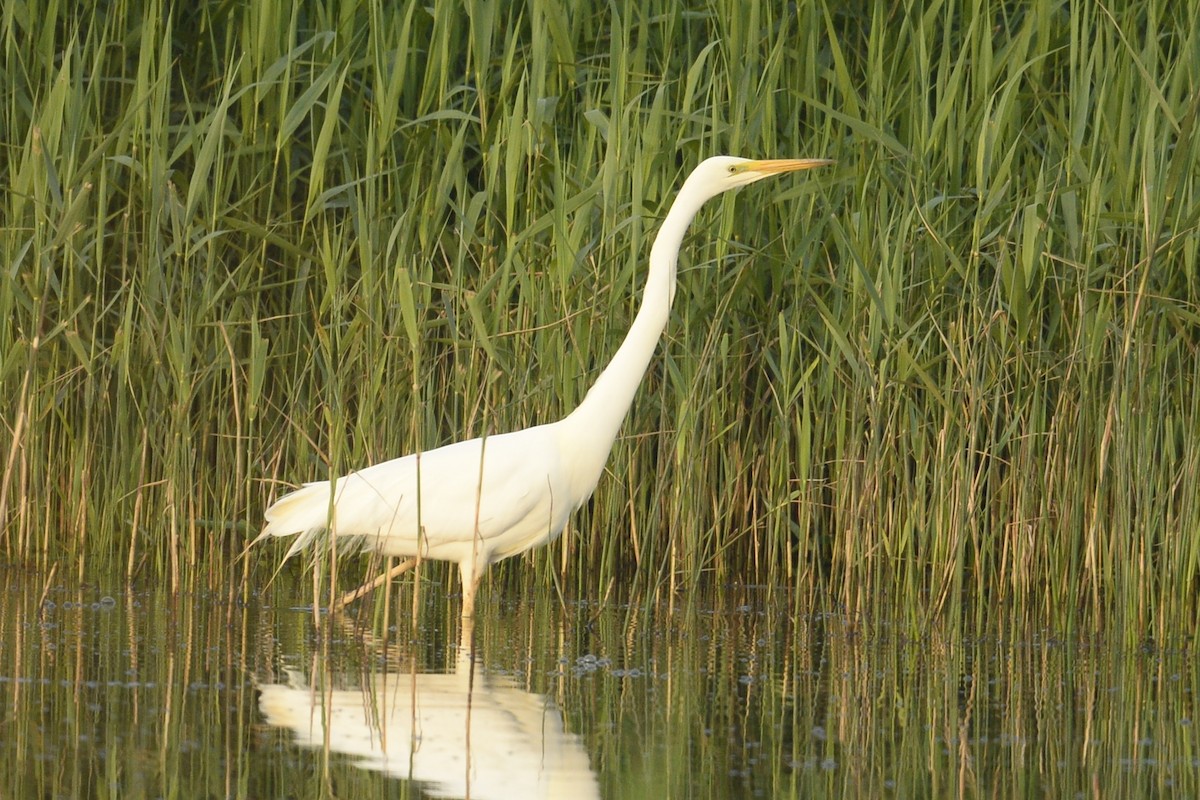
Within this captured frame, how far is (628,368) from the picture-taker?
5336 mm

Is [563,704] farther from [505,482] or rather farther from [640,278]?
[640,278]

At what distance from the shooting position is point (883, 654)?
4832 mm

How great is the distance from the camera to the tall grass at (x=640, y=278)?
5309 mm

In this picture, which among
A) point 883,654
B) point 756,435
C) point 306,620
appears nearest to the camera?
point 883,654

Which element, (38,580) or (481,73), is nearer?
(38,580)

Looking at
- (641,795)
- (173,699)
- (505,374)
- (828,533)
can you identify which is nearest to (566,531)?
(505,374)

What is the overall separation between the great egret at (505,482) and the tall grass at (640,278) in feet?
0.50

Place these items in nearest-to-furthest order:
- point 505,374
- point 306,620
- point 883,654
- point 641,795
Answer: point 641,795 < point 883,654 < point 306,620 < point 505,374

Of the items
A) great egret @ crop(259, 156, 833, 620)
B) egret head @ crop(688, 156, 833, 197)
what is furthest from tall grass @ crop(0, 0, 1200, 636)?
egret head @ crop(688, 156, 833, 197)

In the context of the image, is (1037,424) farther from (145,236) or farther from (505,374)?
(145,236)

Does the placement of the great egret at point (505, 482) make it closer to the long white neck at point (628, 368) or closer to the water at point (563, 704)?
the long white neck at point (628, 368)

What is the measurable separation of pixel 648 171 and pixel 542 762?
2.63 metres

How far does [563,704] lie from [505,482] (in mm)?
1230

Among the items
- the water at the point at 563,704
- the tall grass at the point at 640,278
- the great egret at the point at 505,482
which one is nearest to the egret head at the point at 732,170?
the great egret at the point at 505,482
